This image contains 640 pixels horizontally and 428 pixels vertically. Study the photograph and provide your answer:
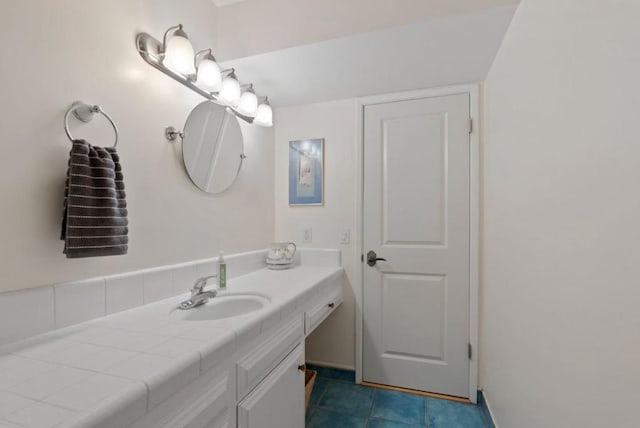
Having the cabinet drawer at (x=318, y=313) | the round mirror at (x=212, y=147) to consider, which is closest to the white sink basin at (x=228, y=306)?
the cabinet drawer at (x=318, y=313)

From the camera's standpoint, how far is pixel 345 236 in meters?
2.07

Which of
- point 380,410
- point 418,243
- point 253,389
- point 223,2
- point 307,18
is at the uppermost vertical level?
point 223,2

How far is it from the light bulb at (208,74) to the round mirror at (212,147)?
5.8 inches

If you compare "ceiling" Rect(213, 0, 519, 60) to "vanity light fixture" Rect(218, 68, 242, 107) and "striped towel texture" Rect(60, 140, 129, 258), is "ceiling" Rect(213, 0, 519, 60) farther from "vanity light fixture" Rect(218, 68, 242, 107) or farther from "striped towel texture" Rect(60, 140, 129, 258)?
"striped towel texture" Rect(60, 140, 129, 258)

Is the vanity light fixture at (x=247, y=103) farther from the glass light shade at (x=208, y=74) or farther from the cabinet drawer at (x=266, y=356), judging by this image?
the cabinet drawer at (x=266, y=356)

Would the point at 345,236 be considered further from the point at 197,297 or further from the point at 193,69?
the point at 193,69

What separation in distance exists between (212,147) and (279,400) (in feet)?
4.15

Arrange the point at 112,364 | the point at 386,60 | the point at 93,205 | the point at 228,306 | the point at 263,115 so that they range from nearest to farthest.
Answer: the point at 112,364
the point at 93,205
the point at 228,306
the point at 386,60
the point at 263,115

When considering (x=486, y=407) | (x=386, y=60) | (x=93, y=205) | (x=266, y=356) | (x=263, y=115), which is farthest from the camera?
(x=263, y=115)

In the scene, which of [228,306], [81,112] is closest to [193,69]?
[81,112]

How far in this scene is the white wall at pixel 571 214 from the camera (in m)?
0.56

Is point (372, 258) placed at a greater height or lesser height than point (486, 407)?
greater

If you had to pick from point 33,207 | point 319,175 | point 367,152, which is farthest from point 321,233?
point 33,207

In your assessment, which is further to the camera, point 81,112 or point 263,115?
point 263,115
